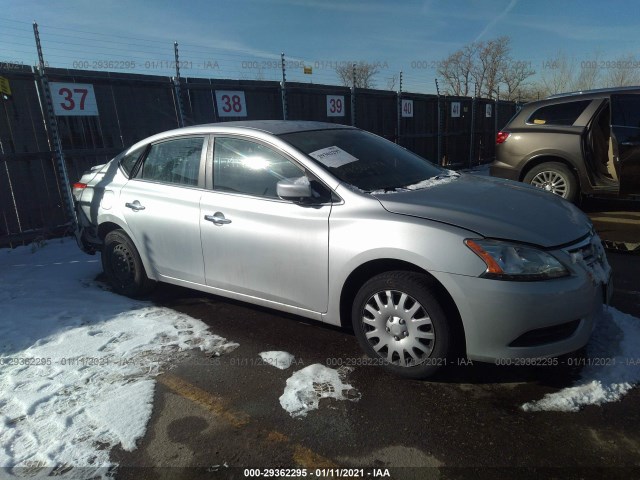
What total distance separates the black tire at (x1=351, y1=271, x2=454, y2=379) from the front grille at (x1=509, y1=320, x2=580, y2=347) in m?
0.39

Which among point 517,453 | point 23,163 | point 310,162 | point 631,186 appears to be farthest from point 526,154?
point 23,163

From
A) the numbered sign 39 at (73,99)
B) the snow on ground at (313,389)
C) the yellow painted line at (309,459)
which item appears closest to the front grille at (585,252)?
the snow on ground at (313,389)

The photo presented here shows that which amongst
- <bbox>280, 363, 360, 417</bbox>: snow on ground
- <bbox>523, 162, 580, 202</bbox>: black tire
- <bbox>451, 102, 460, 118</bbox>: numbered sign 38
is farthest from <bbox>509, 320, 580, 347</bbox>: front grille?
<bbox>451, 102, 460, 118</bbox>: numbered sign 38

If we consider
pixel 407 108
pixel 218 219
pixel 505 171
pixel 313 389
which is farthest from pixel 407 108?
pixel 313 389

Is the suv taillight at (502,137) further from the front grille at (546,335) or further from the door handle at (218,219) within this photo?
the door handle at (218,219)

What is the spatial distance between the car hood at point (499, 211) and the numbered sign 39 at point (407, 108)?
9.14 metres

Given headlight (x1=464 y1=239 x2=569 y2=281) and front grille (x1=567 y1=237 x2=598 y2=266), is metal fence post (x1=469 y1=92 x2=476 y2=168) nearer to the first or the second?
front grille (x1=567 y1=237 x2=598 y2=266)

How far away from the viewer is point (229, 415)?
255 cm

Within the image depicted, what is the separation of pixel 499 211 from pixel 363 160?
1121 mm

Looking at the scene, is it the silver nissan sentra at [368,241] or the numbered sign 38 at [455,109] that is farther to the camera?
the numbered sign 38 at [455,109]

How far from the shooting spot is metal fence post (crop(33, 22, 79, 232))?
6145mm

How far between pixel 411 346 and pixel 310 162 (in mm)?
1410

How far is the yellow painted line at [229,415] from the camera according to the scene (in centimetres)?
219

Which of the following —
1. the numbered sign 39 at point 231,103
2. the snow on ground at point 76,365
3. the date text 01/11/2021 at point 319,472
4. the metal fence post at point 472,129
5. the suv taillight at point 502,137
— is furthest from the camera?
the metal fence post at point 472,129
